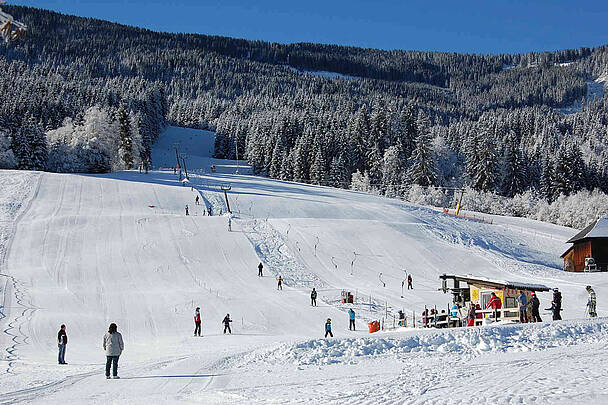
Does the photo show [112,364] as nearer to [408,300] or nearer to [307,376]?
[307,376]

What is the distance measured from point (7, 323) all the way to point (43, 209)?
2917cm

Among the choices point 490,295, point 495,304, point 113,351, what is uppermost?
point 490,295

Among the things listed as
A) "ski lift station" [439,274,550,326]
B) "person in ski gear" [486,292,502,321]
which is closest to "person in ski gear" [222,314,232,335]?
"ski lift station" [439,274,550,326]

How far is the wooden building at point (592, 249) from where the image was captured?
4849 centimetres

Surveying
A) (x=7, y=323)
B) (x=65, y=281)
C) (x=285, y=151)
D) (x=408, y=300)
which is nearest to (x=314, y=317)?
(x=408, y=300)

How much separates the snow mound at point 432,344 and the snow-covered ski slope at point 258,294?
0.06 m

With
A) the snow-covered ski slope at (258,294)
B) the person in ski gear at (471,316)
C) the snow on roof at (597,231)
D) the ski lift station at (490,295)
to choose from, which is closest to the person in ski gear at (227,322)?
the snow-covered ski slope at (258,294)

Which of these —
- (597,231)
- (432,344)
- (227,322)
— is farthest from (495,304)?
(597,231)

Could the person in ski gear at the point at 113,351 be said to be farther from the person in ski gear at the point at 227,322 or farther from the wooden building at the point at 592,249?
the wooden building at the point at 592,249

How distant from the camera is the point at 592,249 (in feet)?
160

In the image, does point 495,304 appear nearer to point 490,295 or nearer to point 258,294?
point 490,295

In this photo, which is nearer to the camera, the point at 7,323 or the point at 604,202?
the point at 7,323

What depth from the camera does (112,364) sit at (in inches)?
588

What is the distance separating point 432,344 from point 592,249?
39.2m
